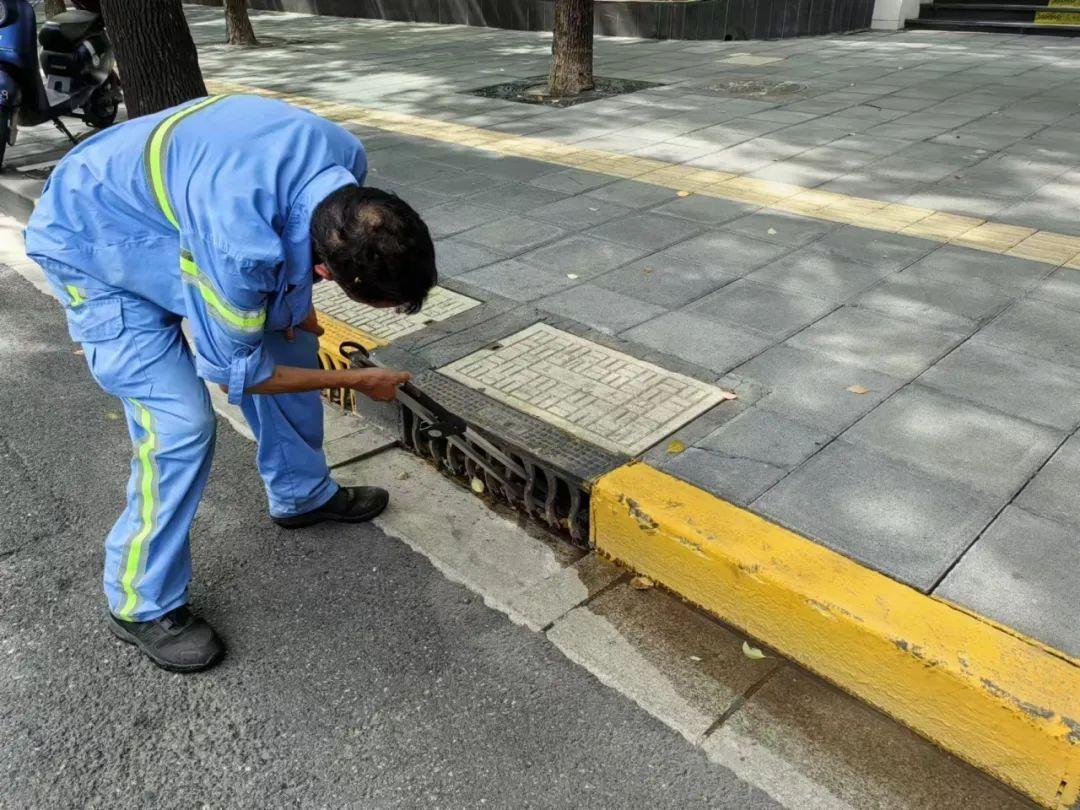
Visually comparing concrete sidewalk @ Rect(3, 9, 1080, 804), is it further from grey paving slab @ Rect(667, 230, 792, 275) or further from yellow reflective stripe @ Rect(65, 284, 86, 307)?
yellow reflective stripe @ Rect(65, 284, 86, 307)

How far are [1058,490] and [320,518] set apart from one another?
7.60 feet

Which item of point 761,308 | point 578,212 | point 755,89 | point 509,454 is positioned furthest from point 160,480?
point 755,89

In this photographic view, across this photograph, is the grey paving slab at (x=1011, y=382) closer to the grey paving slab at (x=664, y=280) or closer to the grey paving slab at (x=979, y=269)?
the grey paving slab at (x=979, y=269)

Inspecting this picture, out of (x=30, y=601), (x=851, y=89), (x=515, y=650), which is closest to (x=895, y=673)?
(x=515, y=650)

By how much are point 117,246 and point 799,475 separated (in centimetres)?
203

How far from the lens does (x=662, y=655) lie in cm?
247

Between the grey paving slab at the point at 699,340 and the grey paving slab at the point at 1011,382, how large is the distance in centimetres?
68

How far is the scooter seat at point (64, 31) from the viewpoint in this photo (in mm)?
7008

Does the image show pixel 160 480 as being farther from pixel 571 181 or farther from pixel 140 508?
pixel 571 181

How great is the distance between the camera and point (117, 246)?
2180 mm

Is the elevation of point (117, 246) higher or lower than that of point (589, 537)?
higher

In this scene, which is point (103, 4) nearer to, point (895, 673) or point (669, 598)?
point (669, 598)

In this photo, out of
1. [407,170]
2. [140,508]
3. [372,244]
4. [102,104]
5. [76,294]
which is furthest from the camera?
[102,104]

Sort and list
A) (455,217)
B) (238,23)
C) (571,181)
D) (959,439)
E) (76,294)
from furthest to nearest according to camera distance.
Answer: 1. (238,23)
2. (571,181)
3. (455,217)
4. (959,439)
5. (76,294)
